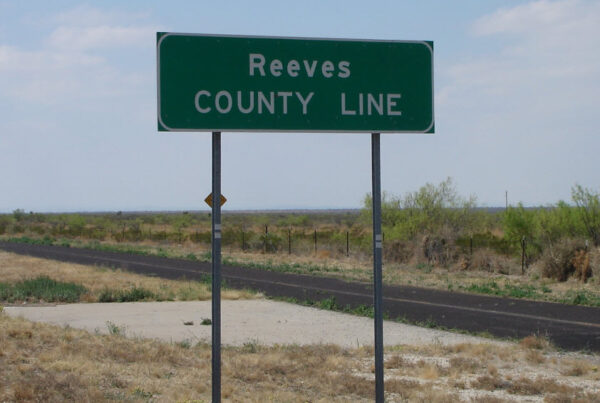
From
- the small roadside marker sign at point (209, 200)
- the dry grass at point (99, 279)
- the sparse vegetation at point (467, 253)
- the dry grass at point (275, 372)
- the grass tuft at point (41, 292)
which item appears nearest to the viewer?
the small roadside marker sign at point (209, 200)

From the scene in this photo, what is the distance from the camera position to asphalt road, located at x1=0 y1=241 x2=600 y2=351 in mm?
15023

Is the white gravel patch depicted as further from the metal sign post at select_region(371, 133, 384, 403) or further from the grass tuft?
the metal sign post at select_region(371, 133, 384, 403)

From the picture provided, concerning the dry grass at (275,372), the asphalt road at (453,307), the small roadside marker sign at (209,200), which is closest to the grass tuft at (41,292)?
the asphalt road at (453,307)

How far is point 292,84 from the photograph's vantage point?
616 centimetres

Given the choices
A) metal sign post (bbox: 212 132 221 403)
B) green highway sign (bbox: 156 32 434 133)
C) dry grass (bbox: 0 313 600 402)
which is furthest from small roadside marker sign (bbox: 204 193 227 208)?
dry grass (bbox: 0 313 600 402)

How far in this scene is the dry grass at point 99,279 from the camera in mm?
21766

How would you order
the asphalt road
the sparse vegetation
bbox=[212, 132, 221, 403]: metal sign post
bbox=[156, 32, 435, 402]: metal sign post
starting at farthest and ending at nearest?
the sparse vegetation → the asphalt road → bbox=[156, 32, 435, 402]: metal sign post → bbox=[212, 132, 221, 403]: metal sign post

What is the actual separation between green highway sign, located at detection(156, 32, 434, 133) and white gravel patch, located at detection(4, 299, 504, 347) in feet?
23.6

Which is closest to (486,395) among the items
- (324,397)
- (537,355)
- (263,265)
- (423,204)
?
(324,397)

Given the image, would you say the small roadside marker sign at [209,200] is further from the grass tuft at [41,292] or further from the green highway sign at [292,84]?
the grass tuft at [41,292]

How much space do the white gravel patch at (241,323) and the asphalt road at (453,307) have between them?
1473 millimetres

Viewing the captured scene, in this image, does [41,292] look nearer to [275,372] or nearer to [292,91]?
[275,372]

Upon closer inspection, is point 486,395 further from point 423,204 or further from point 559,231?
point 423,204

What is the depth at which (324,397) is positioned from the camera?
8.41m
